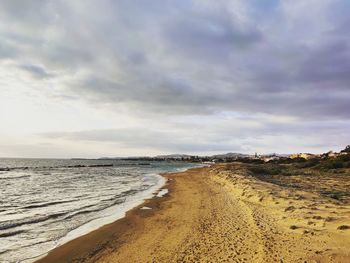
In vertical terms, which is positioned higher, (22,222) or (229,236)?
(229,236)

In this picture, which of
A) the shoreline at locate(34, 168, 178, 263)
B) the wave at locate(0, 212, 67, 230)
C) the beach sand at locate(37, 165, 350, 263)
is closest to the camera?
the beach sand at locate(37, 165, 350, 263)

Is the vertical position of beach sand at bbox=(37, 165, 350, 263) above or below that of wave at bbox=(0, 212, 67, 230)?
above

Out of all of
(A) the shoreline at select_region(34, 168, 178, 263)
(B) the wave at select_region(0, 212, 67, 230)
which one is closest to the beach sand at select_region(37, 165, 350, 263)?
(A) the shoreline at select_region(34, 168, 178, 263)

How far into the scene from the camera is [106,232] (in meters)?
11.8

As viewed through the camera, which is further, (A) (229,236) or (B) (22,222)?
(B) (22,222)

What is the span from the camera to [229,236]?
394 inches

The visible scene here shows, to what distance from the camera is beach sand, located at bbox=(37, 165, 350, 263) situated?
26.6ft

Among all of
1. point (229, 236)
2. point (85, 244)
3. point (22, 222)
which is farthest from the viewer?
point (22, 222)

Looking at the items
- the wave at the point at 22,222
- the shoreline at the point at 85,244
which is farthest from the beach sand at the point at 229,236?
the wave at the point at 22,222

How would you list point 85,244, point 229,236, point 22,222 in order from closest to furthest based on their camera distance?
point 229,236 < point 85,244 < point 22,222

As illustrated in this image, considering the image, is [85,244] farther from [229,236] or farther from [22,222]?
[22,222]

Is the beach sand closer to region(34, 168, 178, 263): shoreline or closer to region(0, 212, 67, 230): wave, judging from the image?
region(34, 168, 178, 263): shoreline

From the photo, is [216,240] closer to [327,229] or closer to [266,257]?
[266,257]

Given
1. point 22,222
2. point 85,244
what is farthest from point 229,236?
point 22,222
